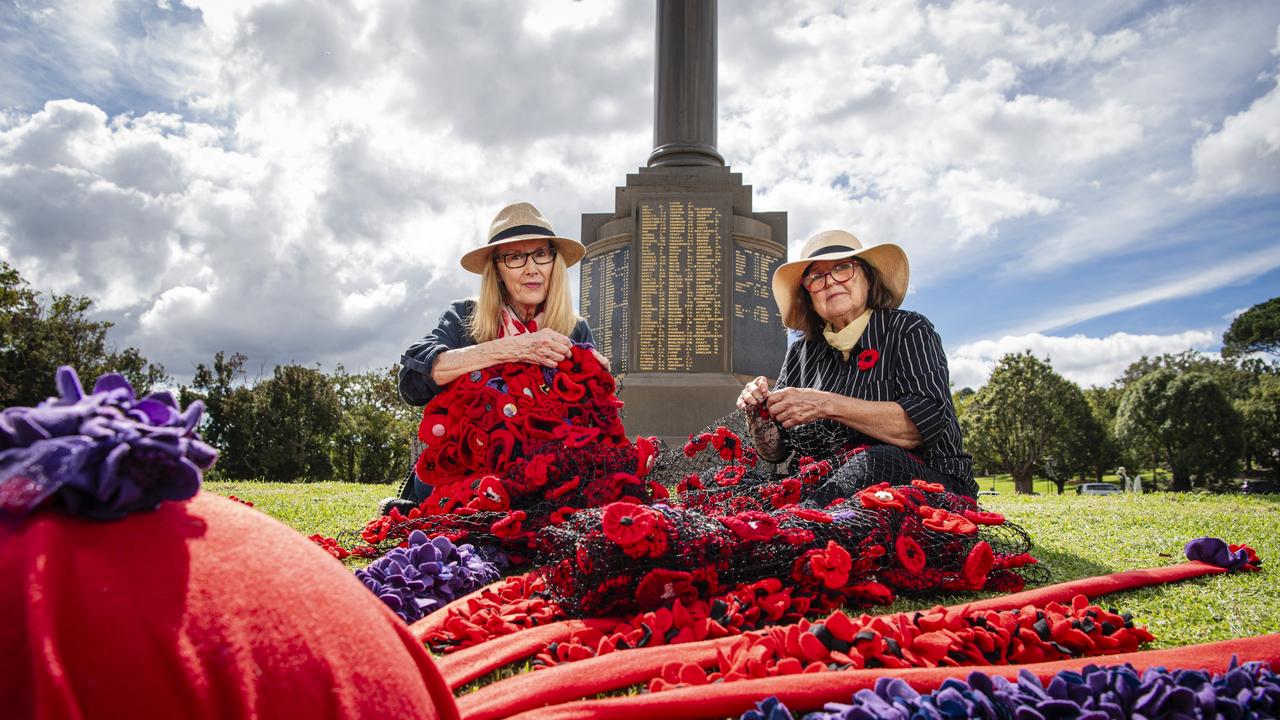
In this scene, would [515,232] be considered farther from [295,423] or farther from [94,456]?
[295,423]

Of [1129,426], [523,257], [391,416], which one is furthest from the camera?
[1129,426]

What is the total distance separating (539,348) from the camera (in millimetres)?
3660

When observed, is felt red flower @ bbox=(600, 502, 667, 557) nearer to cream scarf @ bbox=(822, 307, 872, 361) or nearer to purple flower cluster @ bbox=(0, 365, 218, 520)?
purple flower cluster @ bbox=(0, 365, 218, 520)

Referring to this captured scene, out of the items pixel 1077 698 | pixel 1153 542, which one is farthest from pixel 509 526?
pixel 1153 542

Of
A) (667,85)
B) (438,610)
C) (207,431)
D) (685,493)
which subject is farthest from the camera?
(207,431)

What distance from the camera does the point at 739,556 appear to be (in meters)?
2.46

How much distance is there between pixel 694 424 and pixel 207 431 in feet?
50.3

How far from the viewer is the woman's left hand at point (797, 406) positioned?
11.1ft

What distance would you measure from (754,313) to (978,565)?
6375 millimetres

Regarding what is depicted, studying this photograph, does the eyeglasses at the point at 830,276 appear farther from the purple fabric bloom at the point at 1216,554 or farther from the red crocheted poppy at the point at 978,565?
the purple fabric bloom at the point at 1216,554

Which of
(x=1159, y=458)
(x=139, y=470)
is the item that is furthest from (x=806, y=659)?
(x=1159, y=458)

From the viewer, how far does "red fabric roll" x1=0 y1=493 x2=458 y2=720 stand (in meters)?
0.87

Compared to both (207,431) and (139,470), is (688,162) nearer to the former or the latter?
(139,470)

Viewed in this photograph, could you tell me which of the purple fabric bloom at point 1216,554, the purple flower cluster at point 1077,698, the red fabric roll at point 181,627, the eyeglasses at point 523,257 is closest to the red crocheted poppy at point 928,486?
the purple fabric bloom at point 1216,554
